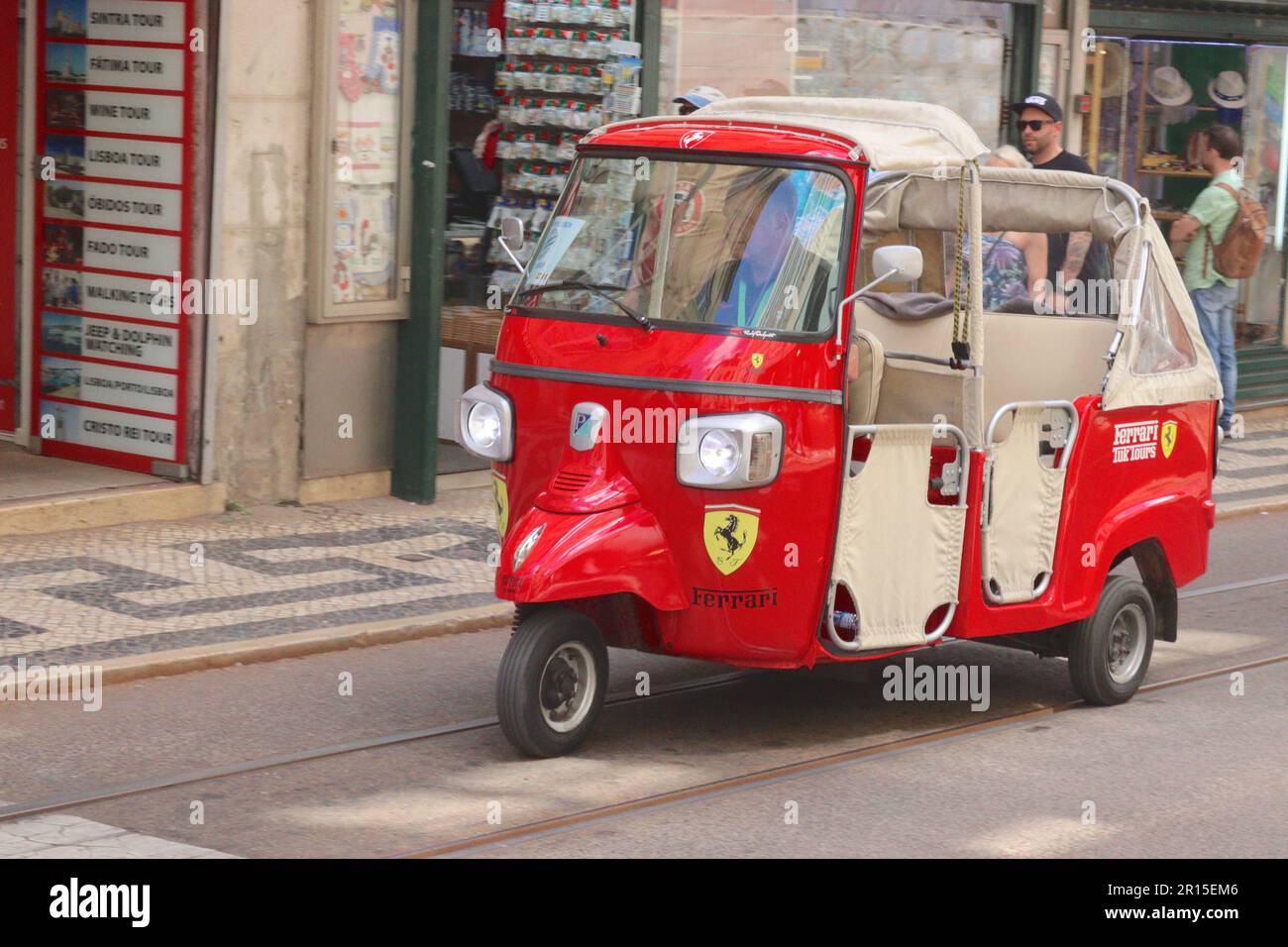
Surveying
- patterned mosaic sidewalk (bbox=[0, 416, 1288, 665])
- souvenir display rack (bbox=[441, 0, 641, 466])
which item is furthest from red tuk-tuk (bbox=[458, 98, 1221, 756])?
souvenir display rack (bbox=[441, 0, 641, 466])

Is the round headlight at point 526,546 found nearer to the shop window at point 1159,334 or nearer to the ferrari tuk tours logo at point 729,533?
the ferrari tuk tours logo at point 729,533

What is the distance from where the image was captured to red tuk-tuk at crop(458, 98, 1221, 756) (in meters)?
6.77

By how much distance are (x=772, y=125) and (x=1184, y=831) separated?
9.24ft

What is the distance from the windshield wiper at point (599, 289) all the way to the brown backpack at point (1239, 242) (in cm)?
845

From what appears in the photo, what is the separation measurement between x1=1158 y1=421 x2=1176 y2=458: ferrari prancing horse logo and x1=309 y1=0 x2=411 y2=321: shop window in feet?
16.8

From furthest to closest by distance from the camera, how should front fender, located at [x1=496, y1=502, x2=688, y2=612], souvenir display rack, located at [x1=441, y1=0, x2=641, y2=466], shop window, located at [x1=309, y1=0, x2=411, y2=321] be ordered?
souvenir display rack, located at [x1=441, y1=0, x2=641, y2=466], shop window, located at [x1=309, y1=0, x2=411, y2=321], front fender, located at [x1=496, y1=502, x2=688, y2=612]

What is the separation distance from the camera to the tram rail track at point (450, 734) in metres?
6.08

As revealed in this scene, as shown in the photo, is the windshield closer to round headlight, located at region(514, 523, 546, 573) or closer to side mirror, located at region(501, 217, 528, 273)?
side mirror, located at region(501, 217, 528, 273)

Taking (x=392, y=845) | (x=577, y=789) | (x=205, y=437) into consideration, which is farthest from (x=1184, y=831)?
(x=205, y=437)

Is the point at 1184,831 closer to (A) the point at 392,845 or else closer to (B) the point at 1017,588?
(B) the point at 1017,588

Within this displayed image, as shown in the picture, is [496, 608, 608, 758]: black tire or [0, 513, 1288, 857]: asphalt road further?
[496, 608, 608, 758]: black tire

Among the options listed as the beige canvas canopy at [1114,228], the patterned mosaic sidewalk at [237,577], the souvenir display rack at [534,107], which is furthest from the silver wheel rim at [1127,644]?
the souvenir display rack at [534,107]

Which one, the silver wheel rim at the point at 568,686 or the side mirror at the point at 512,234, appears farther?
the side mirror at the point at 512,234

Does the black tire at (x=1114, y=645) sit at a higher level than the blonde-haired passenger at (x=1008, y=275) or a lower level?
lower
